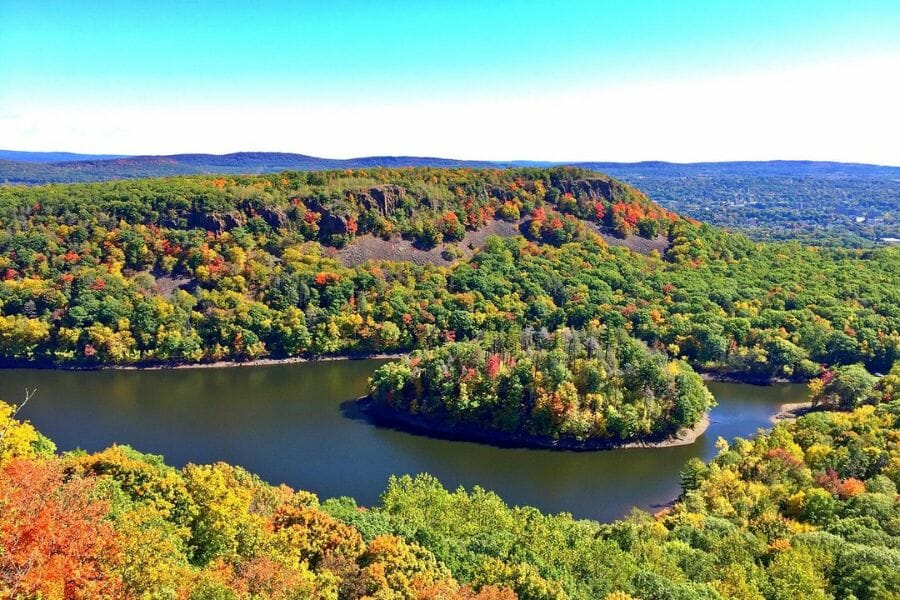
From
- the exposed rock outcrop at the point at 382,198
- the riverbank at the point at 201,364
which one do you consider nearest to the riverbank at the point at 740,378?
the riverbank at the point at 201,364

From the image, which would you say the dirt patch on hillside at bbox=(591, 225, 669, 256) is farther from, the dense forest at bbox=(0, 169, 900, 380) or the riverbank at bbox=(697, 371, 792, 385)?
the riverbank at bbox=(697, 371, 792, 385)

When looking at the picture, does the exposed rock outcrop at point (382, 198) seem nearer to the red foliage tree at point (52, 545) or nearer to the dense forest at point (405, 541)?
the dense forest at point (405, 541)

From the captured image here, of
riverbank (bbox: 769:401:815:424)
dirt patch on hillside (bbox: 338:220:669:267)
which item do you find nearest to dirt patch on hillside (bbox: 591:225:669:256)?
dirt patch on hillside (bbox: 338:220:669:267)

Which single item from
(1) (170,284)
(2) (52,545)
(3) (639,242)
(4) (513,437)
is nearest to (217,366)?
(1) (170,284)

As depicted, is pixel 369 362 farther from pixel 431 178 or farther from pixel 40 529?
pixel 40 529

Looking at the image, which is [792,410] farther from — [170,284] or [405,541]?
[170,284]

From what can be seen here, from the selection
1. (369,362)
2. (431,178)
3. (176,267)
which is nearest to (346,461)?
(369,362)
